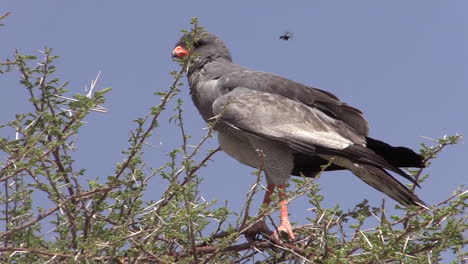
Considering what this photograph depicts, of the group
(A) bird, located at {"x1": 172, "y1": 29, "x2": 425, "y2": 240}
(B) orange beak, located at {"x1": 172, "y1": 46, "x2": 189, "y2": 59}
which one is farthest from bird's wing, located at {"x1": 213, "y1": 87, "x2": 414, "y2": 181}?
(B) orange beak, located at {"x1": 172, "y1": 46, "x2": 189, "y2": 59}

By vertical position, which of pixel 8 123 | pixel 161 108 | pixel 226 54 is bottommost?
pixel 8 123

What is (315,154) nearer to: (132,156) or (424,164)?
(424,164)

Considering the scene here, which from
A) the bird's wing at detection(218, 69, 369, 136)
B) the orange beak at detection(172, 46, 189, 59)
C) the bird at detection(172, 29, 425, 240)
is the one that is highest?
the orange beak at detection(172, 46, 189, 59)

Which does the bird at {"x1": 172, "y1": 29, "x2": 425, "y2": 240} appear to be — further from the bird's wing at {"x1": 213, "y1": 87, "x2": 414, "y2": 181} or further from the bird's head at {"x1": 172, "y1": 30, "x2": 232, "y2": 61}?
the bird's head at {"x1": 172, "y1": 30, "x2": 232, "y2": 61}

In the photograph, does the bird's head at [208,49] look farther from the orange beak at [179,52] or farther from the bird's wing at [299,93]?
the bird's wing at [299,93]

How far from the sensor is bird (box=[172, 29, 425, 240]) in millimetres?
5574

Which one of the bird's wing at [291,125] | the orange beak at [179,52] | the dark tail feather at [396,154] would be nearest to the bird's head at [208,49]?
the orange beak at [179,52]

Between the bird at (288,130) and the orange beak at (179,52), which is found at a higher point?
the orange beak at (179,52)

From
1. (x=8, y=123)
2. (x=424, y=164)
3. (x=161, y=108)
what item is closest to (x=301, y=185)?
(x=161, y=108)

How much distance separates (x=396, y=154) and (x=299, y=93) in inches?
41.3

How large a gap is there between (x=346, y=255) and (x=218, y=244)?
28.8 inches

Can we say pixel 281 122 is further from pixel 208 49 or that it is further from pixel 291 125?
pixel 208 49

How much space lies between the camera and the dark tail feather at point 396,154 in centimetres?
524

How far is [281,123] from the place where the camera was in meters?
5.88
